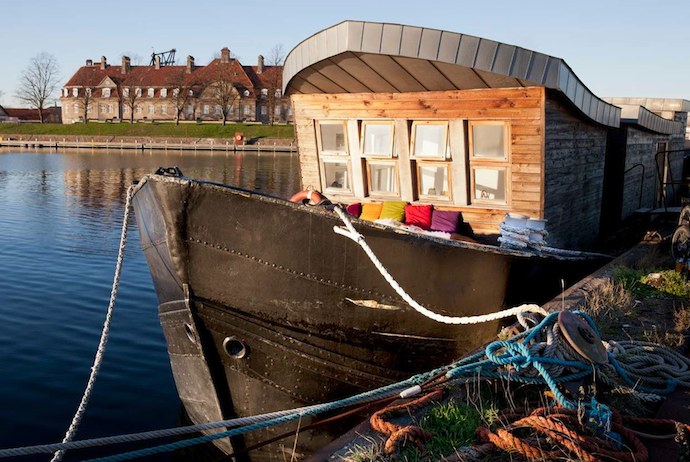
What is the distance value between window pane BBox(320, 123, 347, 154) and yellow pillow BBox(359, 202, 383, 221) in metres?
1.19

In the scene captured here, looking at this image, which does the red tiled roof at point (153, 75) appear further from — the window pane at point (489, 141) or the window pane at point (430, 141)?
the window pane at point (489, 141)

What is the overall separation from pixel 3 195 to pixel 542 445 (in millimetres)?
33915

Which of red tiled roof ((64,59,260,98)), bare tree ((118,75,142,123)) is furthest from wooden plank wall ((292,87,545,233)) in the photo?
bare tree ((118,75,142,123))

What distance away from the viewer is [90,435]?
859cm

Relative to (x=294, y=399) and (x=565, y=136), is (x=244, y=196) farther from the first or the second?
(x=565, y=136)

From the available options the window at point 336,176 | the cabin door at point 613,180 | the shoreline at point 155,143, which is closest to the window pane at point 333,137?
the window at point 336,176

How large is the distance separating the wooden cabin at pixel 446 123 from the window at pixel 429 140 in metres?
0.02

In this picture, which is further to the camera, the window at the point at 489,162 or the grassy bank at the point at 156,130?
the grassy bank at the point at 156,130

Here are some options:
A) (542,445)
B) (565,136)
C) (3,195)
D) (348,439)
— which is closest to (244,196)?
(348,439)

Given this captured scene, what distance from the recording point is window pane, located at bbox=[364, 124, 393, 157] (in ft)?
34.1

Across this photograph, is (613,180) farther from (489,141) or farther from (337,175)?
(337,175)

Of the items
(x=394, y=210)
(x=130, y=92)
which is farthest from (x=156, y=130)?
(x=394, y=210)

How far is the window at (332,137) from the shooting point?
11016 millimetres

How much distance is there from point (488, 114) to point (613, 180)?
647cm
